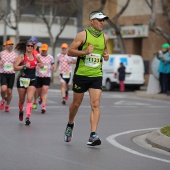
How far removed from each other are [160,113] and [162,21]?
932 inches

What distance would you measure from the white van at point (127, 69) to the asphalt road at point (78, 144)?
1649 cm

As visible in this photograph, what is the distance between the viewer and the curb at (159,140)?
1113 cm

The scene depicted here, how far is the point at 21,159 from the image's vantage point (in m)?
9.48

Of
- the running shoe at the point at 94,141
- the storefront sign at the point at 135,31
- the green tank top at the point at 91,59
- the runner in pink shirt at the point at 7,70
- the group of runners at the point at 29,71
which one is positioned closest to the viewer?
the running shoe at the point at 94,141

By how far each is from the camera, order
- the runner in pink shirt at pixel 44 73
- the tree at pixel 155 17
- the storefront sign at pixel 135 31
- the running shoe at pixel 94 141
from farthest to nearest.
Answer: the storefront sign at pixel 135 31, the tree at pixel 155 17, the runner in pink shirt at pixel 44 73, the running shoe at pixel 94 141

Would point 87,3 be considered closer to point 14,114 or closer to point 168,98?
point 168,98

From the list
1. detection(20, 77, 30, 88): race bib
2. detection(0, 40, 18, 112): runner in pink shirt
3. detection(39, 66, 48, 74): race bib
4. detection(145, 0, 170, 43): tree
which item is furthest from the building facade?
detection(20, 77, 30, 88): race bib

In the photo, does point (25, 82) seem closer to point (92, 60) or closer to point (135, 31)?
point (92, 60)

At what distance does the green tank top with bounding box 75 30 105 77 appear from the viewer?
36.0 ft

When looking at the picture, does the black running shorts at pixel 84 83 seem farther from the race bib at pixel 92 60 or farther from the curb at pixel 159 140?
the curb at pixel 159 140

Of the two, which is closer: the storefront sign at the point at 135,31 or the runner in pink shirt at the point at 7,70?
the runner in pink shirt at the point at 7,70

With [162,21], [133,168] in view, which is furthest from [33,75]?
[162,21]

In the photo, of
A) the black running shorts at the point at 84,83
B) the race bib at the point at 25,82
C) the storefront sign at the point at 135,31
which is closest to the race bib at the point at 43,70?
the race bib at the point at 25,82

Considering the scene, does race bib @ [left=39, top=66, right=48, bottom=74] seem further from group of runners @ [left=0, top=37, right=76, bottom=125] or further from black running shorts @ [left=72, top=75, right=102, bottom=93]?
black running shorts @ [left=72, top=75, right=102, bottom=93]
